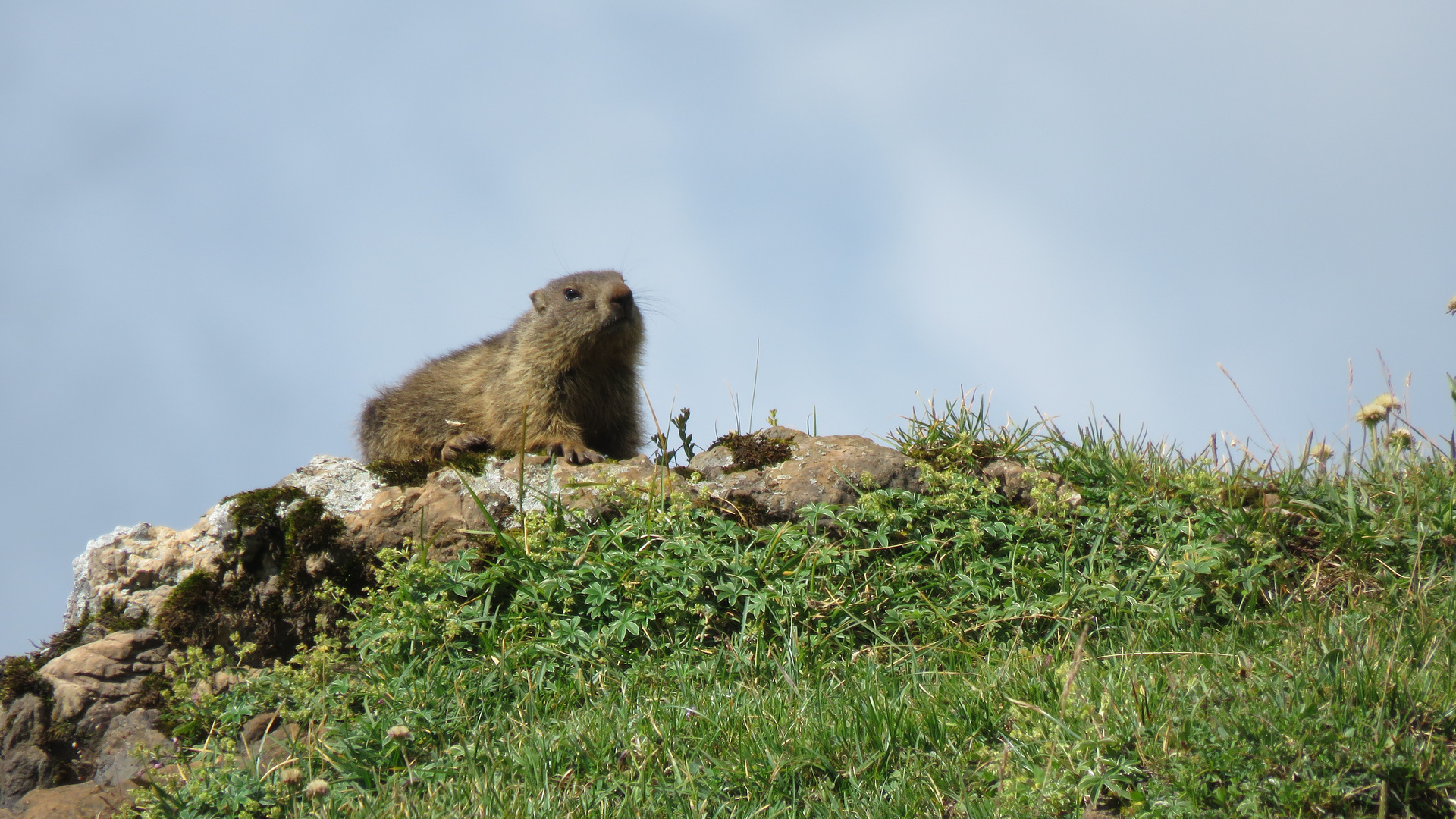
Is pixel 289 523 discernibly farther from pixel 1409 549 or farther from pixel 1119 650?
pixel 1409 549

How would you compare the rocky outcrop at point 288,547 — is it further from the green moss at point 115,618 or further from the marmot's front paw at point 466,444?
the marmot's front paw at point 466,444

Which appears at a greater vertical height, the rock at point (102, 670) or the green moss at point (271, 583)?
the green moss at point (271, 583)

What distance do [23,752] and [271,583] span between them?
1273 millimetres

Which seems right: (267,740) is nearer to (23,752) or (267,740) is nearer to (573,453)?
(23,752)

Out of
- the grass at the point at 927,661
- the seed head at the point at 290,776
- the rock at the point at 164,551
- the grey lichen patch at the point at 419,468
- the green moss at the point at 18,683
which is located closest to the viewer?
the grass at the point at 927,661

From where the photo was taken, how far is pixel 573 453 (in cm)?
619

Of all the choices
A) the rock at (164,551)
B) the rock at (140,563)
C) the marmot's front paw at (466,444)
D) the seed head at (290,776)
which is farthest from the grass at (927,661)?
the marmot's front paw at (466,444)

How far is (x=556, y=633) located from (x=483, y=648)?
1.06 ft

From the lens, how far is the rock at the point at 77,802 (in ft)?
13.4

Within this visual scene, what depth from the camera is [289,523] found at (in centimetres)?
545

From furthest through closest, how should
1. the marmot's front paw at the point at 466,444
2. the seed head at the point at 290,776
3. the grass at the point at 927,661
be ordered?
the marmot's front paw at the point at 466,444 → the seed head at the point at 290,776 → the grass at the point at 927,661

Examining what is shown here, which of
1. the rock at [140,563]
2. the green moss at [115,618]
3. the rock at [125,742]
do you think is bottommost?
the rock at [125,742]

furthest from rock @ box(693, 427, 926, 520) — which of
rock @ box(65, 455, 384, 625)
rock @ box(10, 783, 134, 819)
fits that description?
rock @ box(10, 783, 134, 819)

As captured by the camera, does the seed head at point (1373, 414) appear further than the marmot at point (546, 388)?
No
